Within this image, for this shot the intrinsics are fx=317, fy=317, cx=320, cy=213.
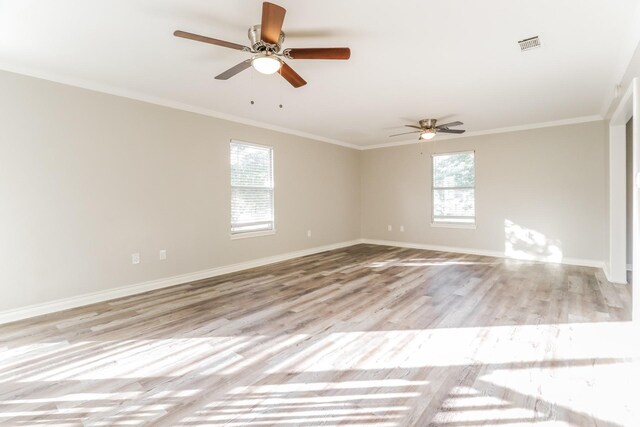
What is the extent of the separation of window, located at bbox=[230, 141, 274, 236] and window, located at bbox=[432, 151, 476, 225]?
3649 millimetres

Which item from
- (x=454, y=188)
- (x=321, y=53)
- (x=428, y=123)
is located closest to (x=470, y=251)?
(x=454, y=188)

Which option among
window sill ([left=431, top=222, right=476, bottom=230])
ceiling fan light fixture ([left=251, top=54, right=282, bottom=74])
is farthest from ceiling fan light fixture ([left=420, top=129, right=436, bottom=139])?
ceiling fan light fixture ([left=251, top=54, right=282, bottom=74])

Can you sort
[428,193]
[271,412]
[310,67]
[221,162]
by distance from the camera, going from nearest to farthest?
[271,412], [310,67], [221,162], [428,193]

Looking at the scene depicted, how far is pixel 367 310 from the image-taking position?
3.33m

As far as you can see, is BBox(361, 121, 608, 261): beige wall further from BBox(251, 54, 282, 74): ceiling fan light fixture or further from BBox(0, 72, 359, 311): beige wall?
BBox(251, 54, 282, 74): ceiling fan light fixture

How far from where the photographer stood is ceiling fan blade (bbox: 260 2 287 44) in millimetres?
1929

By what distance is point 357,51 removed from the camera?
2.91 m

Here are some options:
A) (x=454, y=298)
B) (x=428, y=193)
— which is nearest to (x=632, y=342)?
(x=454, y=298)

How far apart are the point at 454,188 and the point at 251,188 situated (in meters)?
4.23

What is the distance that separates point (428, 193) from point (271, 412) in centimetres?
608

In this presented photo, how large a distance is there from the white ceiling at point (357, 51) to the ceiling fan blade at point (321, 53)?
239 mm

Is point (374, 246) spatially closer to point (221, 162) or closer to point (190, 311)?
point (221, 162)

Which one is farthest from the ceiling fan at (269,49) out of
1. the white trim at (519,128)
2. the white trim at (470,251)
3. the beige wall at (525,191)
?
the white trim at (470,251)

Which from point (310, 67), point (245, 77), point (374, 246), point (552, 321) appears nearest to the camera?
point (552, 321)
